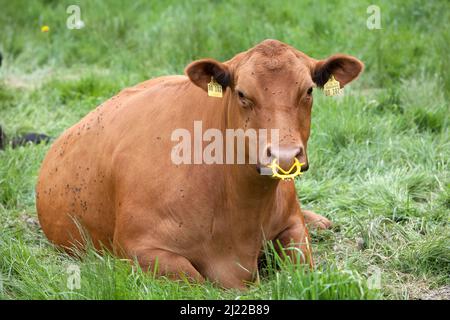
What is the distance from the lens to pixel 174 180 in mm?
5855

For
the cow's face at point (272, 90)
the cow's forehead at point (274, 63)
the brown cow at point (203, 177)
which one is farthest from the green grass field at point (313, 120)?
the cow's forehead at point (274, 63)

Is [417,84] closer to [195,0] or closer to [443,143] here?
[443,143]

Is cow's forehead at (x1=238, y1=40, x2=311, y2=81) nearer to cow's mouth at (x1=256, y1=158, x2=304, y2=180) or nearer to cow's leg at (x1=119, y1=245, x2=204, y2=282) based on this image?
cow's mouth at (x1=256, y1=158, x2=304, y2=180)

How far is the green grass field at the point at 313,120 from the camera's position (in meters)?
5.50

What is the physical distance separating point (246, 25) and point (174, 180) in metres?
5.49

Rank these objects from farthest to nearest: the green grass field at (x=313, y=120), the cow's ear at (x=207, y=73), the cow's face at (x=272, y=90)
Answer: the cow's ear at (x=207, y=73), the green grass field at (x=313, y=120), the cow's face at (x=272, y=90)

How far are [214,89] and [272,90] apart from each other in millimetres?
530

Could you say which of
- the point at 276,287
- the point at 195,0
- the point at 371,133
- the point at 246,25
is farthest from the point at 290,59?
the point at 195,0

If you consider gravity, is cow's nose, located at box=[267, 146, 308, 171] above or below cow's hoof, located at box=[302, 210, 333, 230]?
above

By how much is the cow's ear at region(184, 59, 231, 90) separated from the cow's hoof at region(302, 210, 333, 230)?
5.67 feet

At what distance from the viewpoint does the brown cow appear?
537 cm

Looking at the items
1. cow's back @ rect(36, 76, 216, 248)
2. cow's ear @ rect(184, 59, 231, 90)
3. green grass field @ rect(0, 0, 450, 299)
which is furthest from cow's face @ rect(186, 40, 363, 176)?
green grass field @ rect(0, 0, 450, 299)

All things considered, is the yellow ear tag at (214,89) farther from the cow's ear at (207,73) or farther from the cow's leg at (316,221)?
the cow's leg at (316,221)

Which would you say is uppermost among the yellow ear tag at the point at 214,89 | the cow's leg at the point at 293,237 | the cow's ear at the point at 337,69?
the cow's ear at the point at 337,69
